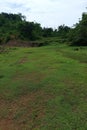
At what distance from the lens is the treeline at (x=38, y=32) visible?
1439 inches

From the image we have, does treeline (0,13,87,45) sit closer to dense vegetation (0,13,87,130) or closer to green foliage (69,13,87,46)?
green foliage (69,13,87,46)

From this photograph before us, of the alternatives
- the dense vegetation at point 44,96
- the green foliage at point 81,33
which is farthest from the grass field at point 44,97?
the green foliage at point 81,33

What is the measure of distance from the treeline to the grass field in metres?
17.3

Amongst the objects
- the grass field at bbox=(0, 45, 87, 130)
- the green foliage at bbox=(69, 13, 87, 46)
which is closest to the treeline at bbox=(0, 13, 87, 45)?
the green foliage at bbox=(69, 13, 87, 46)

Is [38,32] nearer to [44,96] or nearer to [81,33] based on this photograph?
[81,33]

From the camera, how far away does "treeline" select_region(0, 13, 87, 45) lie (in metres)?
36.6

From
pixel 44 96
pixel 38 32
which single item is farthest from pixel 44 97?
pixel 38 32

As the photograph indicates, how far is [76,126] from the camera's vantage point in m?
9.98

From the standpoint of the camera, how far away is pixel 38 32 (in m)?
56.1

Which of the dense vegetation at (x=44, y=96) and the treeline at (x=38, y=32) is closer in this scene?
the dense vegetation at (x=44, y=96)

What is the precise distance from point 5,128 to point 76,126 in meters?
2.33

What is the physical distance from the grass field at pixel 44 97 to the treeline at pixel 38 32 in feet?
56.8

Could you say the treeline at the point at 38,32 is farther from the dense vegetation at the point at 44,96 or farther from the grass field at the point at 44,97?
the grass field at the point at 44,97

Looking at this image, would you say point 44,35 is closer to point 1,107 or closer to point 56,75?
point 56,75
